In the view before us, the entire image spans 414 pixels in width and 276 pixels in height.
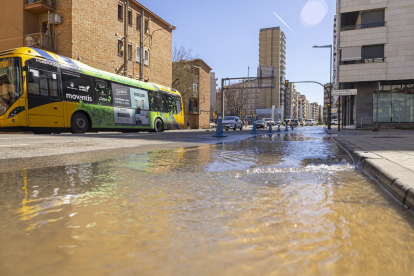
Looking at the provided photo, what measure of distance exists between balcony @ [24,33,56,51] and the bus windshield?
11.0 m

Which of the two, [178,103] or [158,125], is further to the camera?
[178,103]

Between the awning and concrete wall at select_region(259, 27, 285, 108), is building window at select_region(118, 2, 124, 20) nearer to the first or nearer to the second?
the awning

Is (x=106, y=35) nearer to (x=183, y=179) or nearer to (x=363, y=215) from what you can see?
(x=183, y=179)

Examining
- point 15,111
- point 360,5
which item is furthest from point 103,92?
point 360,5

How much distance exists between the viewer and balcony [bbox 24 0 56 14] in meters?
21.5

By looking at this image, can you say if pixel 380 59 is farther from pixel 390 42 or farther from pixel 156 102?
pixel 156 102

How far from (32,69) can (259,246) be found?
13072 millimetres

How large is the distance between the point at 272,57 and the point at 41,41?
10325 centimetres

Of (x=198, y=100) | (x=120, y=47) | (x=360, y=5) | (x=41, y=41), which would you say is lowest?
(x=198, y=100)

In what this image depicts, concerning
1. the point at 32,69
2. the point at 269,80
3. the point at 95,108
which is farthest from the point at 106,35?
the point at 269,80

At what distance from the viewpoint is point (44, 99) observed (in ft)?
40.8

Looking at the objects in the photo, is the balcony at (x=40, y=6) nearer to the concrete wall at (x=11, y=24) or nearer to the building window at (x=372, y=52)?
the concrete wall at (x=11, y=24)

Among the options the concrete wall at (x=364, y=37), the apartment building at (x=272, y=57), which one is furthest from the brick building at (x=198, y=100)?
the apartment building at (x=272, y=57)

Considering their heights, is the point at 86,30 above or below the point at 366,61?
above
